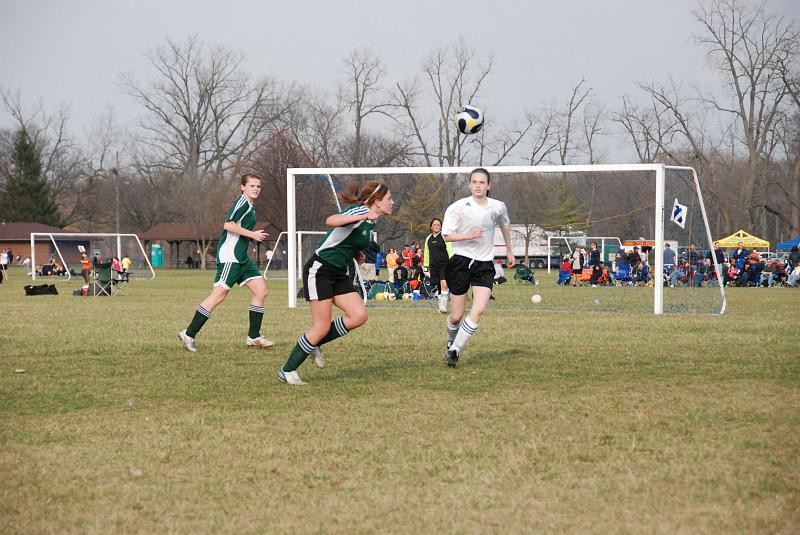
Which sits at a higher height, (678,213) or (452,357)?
(678,213)

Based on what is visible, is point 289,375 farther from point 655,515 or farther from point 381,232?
point 381,232

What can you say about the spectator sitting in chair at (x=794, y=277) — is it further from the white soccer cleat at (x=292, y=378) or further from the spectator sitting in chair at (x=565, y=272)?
the white soccer cleat at (x=292, y=378)

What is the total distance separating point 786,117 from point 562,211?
33482 millimetres

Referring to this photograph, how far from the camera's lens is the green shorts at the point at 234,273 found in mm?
10938

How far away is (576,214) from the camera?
23.1 m

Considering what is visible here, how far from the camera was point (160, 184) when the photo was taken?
284 ft

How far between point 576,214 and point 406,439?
1813cm

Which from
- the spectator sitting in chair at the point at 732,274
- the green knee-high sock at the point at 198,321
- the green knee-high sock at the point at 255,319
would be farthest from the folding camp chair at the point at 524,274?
the green knee-high sock at the point at 198,321

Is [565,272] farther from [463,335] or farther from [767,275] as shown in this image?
[463,335]

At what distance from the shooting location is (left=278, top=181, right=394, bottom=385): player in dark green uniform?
8.02 metres

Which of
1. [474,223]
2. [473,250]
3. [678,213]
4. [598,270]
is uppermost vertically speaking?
[678,213]

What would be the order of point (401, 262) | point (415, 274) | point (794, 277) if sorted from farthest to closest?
point (794, 277) → point (401, 262) → point (415, 274)

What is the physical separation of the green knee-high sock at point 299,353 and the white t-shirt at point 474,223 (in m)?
2.14

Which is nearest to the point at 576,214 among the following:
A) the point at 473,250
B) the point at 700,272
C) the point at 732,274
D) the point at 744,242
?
the point at 700,272
